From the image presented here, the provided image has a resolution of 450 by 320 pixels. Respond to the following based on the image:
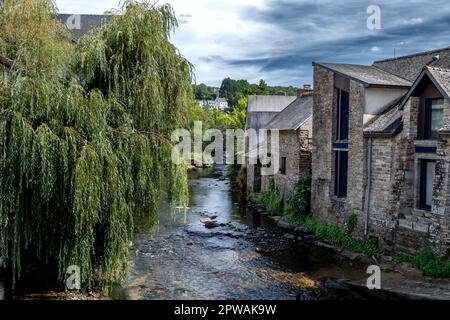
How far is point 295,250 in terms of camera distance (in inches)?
707

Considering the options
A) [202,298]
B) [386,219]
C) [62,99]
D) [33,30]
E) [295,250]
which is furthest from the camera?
[295,250]

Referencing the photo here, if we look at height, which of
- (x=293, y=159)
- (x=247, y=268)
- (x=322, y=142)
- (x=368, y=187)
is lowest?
(x=247, y=268)

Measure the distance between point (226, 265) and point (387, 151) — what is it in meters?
6.97

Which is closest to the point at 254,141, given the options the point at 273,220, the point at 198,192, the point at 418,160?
the point at 198,192

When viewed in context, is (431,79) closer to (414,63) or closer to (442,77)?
(442,77)

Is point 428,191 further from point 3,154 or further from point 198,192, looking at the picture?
point 198,192

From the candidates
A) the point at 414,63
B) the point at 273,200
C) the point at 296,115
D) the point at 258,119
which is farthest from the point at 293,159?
the point at 258,119

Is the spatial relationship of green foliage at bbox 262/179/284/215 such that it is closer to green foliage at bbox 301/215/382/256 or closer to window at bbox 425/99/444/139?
green foliage at bbox 301/215/382/256

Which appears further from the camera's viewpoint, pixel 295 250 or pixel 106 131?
pixel 295 250

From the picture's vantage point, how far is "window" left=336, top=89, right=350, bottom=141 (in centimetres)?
1952

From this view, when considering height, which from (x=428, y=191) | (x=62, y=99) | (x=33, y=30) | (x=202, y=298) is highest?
(x=33, y=30)

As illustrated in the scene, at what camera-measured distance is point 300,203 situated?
22203 mm

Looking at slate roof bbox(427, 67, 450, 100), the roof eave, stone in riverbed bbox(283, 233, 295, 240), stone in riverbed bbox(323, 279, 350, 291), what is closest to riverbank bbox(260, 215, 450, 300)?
stone in riverbed bbox(323, 279, 350, 291)

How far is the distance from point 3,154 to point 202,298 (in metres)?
6.40
